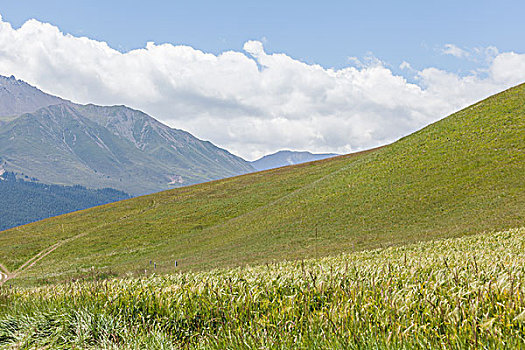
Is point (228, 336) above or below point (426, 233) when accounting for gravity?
above

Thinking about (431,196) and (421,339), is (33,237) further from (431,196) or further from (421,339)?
(421,339)

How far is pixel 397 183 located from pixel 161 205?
194 feet

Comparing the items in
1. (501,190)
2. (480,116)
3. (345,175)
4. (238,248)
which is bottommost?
(238,248)

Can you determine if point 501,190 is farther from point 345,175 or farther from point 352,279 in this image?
point 352,279

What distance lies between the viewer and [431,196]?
4322 cm

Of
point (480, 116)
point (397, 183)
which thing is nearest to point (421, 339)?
point (397, 183)

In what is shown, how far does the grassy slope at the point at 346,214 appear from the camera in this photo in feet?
116

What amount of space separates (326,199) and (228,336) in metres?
Answer: 52.5

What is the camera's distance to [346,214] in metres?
46.8

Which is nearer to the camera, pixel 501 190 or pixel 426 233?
pixel 426 233

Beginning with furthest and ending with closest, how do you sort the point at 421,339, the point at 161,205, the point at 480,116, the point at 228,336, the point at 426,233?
the point at 161,205 → the point at 480,116 → the point at 426,233 → the point at 228,336 → the point at 421,339

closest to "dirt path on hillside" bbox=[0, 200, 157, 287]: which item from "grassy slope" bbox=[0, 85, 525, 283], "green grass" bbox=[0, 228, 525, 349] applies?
"grassy slope" bbox=[0, 85, 525, 283]

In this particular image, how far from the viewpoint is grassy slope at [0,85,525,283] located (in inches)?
1398

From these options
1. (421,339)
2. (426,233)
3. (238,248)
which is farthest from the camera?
(238,248)
